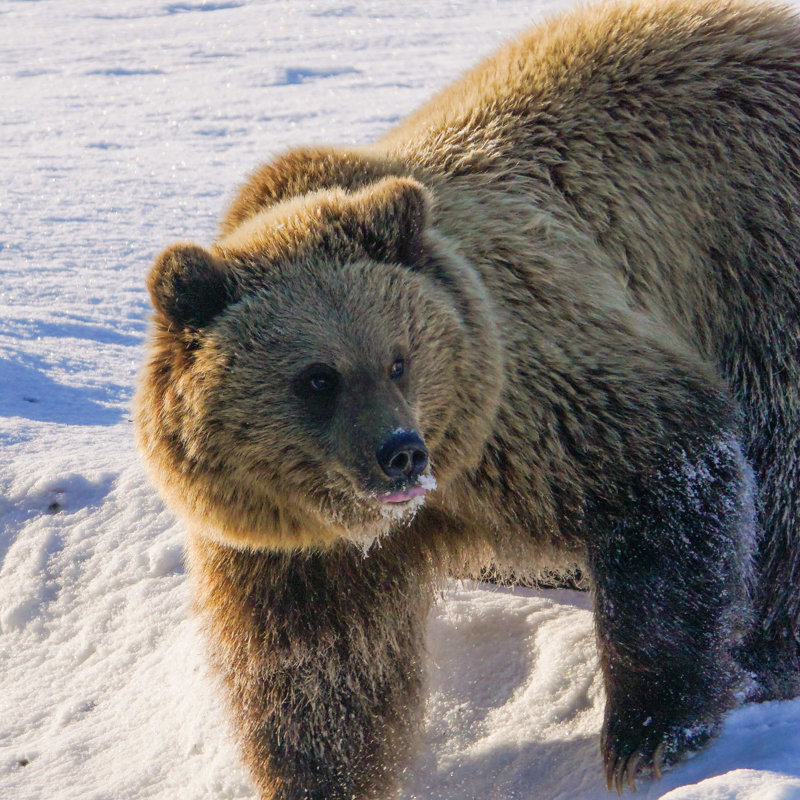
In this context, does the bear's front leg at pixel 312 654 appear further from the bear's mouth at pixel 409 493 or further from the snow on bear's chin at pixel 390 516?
the bear's mouth at pixel 409 493

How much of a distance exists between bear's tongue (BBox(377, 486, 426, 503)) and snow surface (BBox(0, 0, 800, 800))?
102cm

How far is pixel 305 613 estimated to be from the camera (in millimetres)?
3713

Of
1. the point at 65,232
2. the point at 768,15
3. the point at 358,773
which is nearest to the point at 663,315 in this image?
the point at 768,15

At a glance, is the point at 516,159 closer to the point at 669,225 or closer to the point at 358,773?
the point at 669,225

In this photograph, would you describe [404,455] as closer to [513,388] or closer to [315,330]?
[315,330]

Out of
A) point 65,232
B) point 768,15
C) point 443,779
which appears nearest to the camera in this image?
point 443,779

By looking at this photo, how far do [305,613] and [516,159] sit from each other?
1731 mm

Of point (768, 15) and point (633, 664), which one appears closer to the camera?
point (633, 664)

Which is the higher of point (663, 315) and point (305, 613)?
point (663, 315)

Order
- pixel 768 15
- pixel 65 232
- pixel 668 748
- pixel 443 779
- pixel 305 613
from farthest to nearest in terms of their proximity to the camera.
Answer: pixel 65 232
pixel 768 15
pixel 443 779
pixel 305 613
pixel 668 748

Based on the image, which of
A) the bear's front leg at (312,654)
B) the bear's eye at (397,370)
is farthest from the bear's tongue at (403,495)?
the bear's front leg at (312,654)

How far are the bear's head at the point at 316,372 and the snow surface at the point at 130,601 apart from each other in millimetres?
1091


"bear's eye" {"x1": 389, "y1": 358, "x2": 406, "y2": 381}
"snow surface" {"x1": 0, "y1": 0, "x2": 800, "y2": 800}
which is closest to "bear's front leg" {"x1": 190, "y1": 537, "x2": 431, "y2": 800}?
"snow surface" {"x1": 0, "y1": 0, "x2": 800, "y2": 800}

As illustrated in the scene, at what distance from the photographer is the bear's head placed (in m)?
3.22
